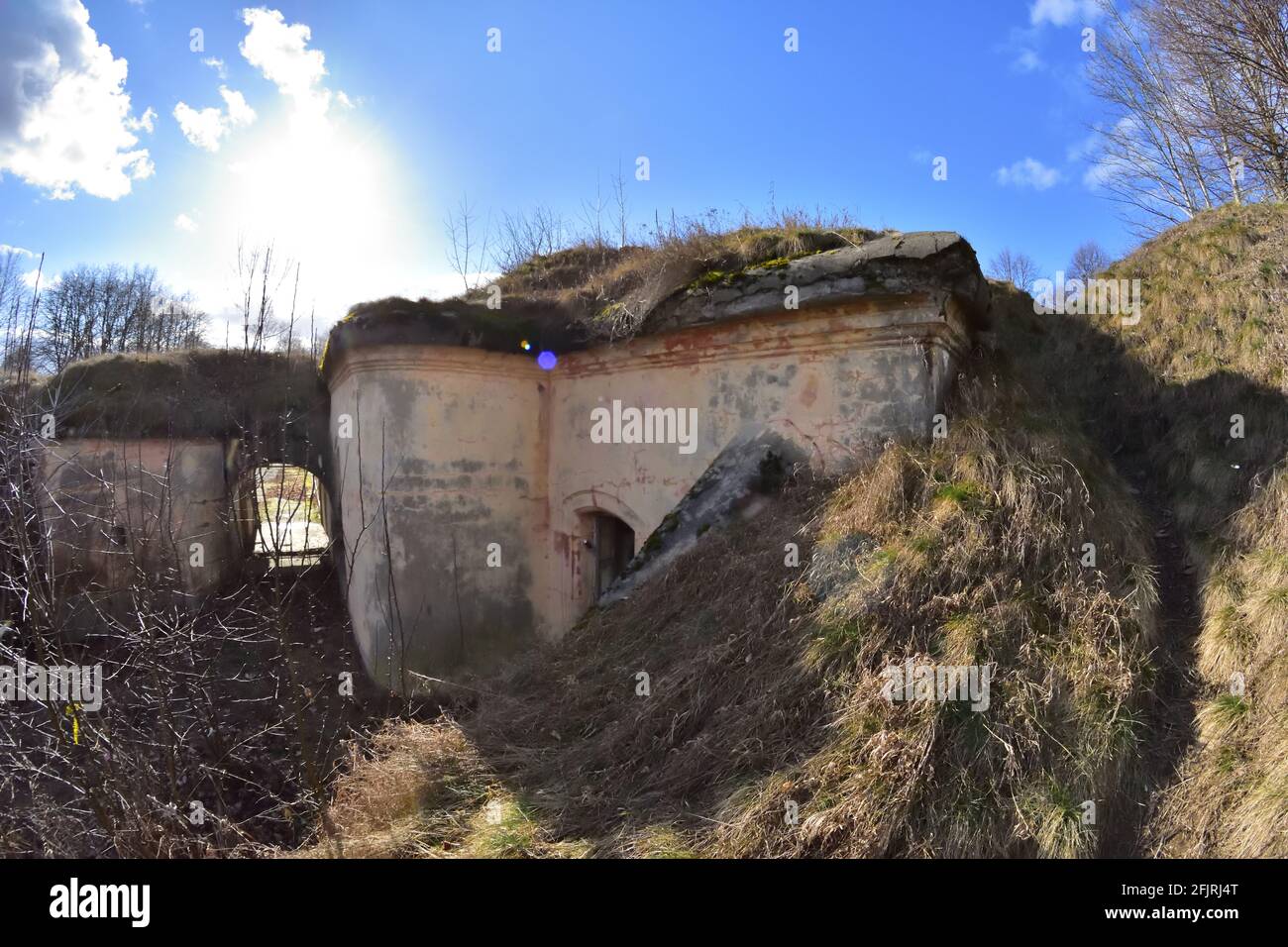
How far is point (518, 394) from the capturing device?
866 cm

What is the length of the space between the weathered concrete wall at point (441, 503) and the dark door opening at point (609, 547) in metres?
0.71

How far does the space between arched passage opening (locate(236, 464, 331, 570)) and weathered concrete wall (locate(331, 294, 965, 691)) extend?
0.82 meters

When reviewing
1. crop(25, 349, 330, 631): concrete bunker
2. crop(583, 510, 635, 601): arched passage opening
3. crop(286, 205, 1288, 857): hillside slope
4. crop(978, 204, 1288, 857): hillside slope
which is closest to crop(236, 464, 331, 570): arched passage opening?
crop(25, 349, 330, 631): concrete bunker

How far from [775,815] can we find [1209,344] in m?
7.11

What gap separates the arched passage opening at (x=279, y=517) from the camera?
4234 mm

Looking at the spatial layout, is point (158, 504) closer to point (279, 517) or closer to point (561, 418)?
point (561, 418)

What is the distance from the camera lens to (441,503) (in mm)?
8211

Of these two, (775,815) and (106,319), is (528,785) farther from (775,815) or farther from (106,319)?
(106,319)

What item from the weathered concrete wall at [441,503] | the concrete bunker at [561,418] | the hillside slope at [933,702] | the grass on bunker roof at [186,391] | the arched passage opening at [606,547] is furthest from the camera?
the grass on bunker roof at [186,391]

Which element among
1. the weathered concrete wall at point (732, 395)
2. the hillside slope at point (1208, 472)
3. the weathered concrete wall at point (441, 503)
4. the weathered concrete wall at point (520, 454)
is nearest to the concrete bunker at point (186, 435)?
the weathered concrete wall at point (520, 454)

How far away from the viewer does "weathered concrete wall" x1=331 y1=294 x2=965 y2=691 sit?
677cm

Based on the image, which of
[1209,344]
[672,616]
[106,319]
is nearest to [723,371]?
[672,616]

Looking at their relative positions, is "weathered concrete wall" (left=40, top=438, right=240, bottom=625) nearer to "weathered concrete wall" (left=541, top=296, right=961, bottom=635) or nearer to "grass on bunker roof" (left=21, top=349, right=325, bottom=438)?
"grass on bunker roof" (left=21, top=349, right=325, bottom=438)

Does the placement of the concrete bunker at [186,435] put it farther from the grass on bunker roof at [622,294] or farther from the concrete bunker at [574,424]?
the grass on bunker roof at [622,294]
